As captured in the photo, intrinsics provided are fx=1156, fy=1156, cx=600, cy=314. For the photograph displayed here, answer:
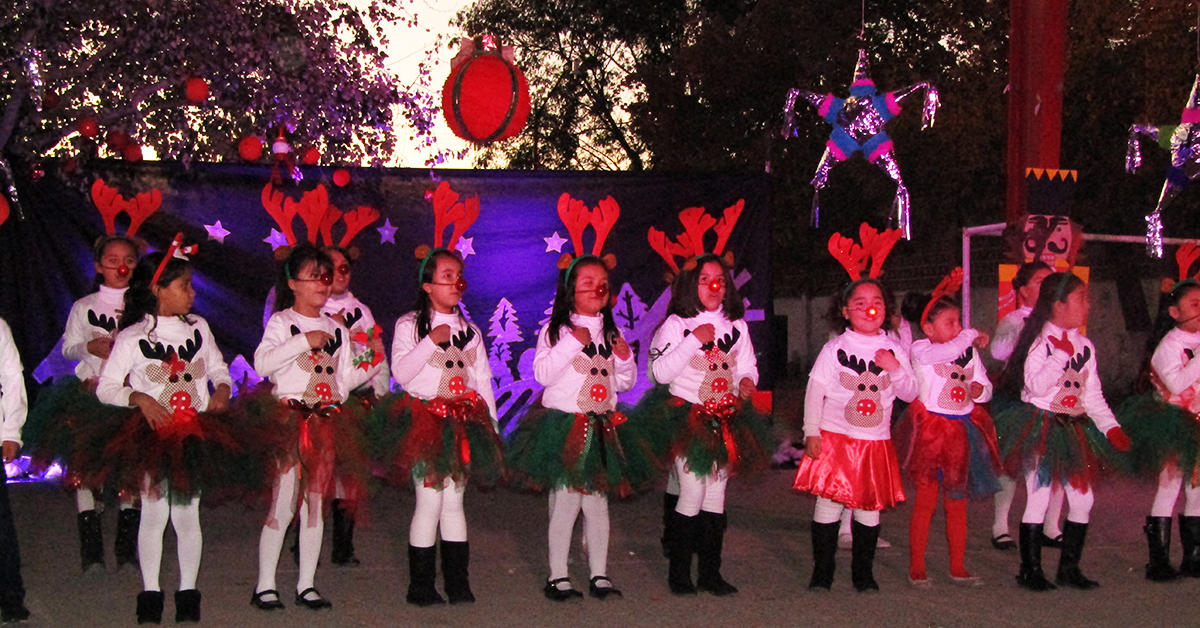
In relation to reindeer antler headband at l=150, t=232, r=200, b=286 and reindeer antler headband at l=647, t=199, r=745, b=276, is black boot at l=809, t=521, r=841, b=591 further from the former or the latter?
reindeer antler headband at l=150, t=232, r=200, b=286

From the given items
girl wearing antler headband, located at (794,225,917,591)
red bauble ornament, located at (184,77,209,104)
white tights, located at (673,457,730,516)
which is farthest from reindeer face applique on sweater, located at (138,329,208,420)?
girl wearing antler headband, located at (794,225,917,591)

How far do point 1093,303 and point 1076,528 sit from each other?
13.4 metres

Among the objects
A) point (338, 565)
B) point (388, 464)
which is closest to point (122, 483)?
point (388, 464)

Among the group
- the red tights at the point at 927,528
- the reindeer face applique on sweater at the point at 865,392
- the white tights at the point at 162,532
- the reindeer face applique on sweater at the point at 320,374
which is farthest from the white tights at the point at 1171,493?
the white tights at the point at 162,532

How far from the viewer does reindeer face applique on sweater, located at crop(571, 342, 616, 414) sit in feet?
18.5

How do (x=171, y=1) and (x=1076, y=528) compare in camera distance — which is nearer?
(x=1076, y=528)

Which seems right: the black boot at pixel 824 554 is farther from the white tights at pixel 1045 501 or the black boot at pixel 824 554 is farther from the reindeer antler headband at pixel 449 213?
the reindeer antler headband at pixel 449 213

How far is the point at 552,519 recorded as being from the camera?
5672mm

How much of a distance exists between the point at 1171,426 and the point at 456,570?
378cm

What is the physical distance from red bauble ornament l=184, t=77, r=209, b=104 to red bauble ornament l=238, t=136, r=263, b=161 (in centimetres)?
45

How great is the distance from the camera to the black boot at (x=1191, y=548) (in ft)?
20.3

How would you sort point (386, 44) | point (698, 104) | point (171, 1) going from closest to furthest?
point (171, 1) → point (386, 44) → point (698, 104)

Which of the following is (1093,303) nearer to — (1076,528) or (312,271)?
(1076,528)

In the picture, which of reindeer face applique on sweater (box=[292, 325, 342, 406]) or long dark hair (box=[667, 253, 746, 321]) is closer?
reindeer face applique on sweater (box=[292, 325, 342, 406])
